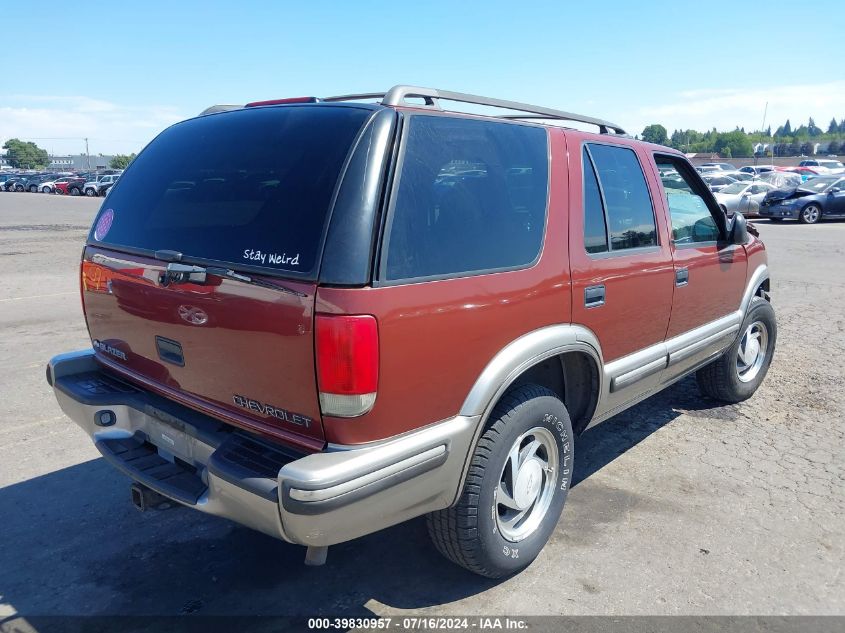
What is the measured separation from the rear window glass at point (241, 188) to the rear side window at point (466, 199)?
0.89 feet

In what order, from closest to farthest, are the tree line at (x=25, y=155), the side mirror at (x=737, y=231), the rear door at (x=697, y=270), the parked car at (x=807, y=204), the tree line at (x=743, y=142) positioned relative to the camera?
the rear door at (x=697, y=270) → the side mirror at (x=737, y=231) → the parked car at (x=807, y=204) → the tree line at (x=743, y=142) → the tree line at (x=25, y=155)

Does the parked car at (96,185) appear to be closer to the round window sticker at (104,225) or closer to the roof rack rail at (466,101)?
the round window sticker at (104,225)

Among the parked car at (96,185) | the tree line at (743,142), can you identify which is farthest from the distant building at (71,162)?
the tree line at (743,142)

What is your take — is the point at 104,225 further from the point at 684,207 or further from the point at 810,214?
the point at 810,214

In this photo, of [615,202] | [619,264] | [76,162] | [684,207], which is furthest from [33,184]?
[76,162]

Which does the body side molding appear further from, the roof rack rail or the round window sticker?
the round window sticker

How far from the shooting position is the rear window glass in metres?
2.42

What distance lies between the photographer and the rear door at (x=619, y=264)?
3.27m

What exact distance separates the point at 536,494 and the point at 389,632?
3.08 feet

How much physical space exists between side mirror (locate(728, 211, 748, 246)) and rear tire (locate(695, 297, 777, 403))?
0.73 m

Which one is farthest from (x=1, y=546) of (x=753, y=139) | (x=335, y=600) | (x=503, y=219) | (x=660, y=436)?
(x=753, y=139)

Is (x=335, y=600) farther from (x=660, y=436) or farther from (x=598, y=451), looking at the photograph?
(x=660, y=436)

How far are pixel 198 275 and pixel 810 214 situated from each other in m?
24.5

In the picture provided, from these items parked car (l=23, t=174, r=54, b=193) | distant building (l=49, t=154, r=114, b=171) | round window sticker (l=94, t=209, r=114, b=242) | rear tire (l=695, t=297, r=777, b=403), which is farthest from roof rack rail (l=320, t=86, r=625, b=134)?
distant building (l=49, t=154, r=114, b=171)
